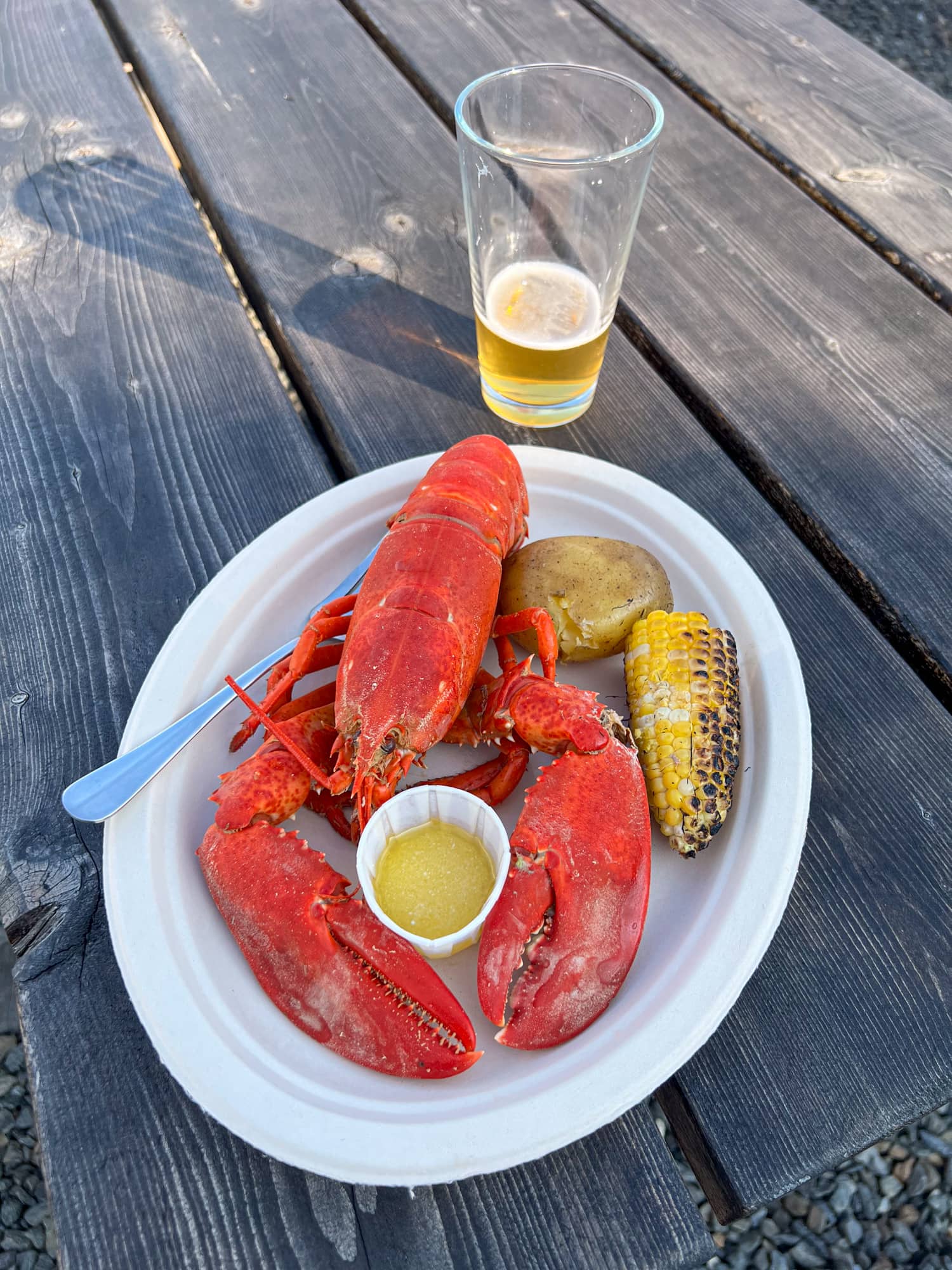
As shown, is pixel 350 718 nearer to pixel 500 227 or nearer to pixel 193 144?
pixel 500 227

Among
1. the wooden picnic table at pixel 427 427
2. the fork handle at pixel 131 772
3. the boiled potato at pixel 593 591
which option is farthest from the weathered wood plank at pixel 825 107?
the fork handle at pixel 131 772

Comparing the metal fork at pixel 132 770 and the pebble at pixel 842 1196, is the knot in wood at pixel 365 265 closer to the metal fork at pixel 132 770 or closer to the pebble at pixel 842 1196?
the metal fork at pixel 132 770

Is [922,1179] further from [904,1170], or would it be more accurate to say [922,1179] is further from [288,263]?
[288,263]

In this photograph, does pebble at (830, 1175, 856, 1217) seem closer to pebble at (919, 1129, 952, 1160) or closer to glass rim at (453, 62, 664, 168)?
pebble at (919, 1129, 952, 1160)

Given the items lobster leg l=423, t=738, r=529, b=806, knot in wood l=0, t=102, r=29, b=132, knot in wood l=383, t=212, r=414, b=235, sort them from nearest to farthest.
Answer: lobster leg l=423, t=738, r=529, b=806
knot in wood l=383, t=212, r=414, b=235
knot in wood l=0, t=102, r=29, b=132

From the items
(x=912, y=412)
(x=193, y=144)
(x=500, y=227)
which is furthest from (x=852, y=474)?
(x=193, y=144)

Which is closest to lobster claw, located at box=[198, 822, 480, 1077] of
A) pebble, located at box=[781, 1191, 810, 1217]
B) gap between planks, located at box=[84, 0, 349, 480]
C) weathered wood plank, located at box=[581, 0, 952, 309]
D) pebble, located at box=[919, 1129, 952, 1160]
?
gap between planks, located at box=[84, 0, 349, 480]

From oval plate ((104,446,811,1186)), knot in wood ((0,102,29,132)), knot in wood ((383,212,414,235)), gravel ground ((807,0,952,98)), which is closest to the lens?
oval plate ((104,446,811,1186))
